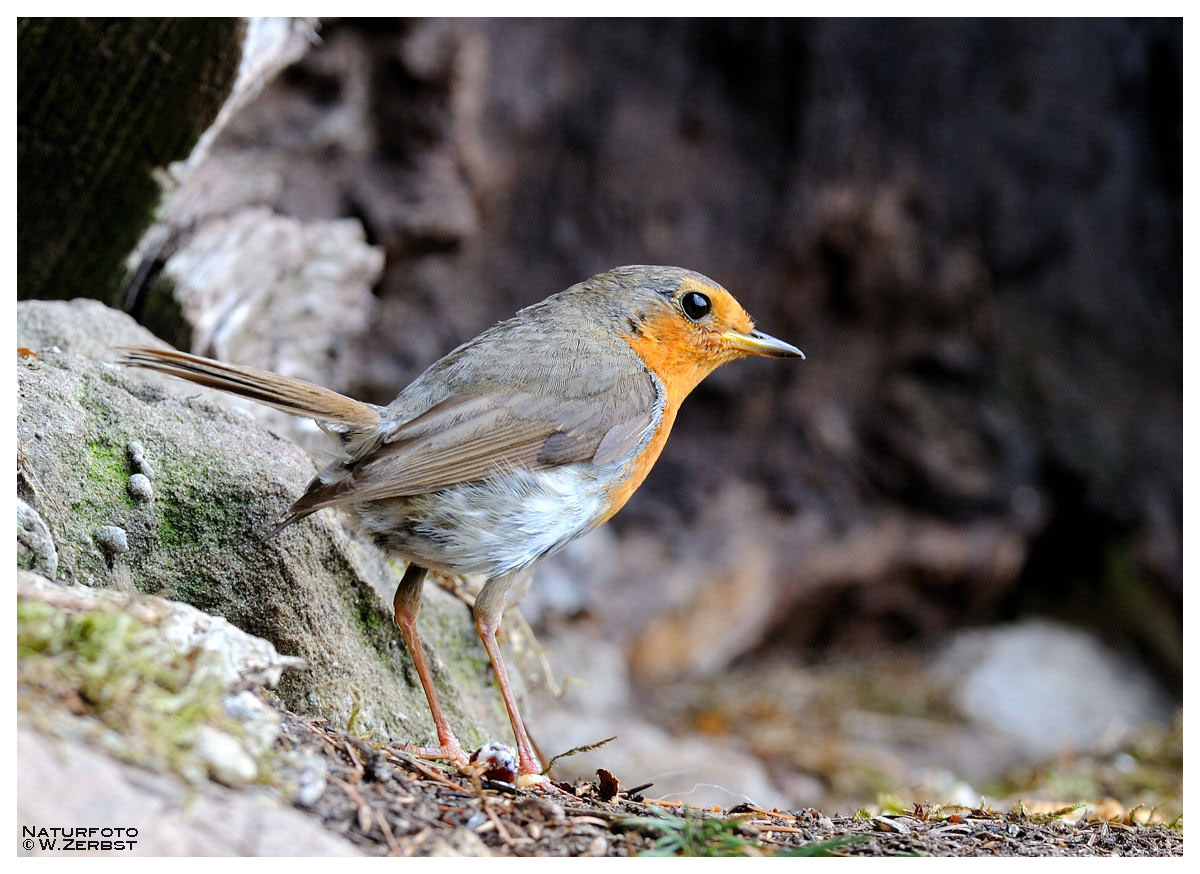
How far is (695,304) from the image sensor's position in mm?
3930

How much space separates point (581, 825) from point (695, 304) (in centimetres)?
198

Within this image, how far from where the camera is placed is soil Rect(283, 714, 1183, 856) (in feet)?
7.39

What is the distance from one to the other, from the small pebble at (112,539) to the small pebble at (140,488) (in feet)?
0.37

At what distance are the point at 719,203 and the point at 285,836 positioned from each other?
20.1 ft

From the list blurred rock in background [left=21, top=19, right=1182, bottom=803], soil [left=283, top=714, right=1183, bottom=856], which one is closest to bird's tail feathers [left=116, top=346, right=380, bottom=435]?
soil [left=283, top=714, right=1183, bottom=856]

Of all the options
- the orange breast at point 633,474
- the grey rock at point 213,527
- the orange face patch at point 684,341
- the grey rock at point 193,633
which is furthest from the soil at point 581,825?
the orange face patch at point 684,341

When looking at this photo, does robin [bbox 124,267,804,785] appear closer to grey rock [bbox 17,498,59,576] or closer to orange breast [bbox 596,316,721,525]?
orange breast [bbox 596,316,721,525]

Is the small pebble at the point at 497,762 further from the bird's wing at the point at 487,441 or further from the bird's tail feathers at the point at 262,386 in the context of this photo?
the bird's tail feathers at the point at 262,386

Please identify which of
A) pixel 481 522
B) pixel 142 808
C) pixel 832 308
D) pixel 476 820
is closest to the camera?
pixel 142 808

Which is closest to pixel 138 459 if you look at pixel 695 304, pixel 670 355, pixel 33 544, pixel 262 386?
pixel 262 386

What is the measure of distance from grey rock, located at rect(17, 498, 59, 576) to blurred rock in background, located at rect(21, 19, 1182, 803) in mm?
3559

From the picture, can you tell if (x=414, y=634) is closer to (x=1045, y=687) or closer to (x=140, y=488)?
(x=140, y=488)

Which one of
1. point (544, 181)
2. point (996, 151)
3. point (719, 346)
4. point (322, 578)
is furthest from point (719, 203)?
point (322, 578)
